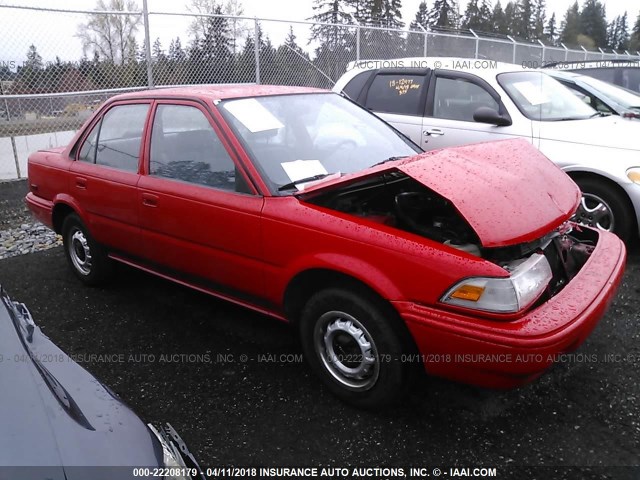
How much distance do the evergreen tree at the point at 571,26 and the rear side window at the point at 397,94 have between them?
6964 cm

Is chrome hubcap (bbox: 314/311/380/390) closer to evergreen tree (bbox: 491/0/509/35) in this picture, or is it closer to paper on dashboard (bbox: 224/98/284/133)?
paper on dashboard (bbox: 224/98/284/133)

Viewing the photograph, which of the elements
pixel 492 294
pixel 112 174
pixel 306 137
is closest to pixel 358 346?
pixel 492 294

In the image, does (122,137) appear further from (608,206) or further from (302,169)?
(608,206)

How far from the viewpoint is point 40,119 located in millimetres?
8156

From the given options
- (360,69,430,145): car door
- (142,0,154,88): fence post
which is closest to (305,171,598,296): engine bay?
(360,69,430,145): car door

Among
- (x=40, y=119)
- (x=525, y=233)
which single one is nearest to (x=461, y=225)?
(x=525, y=233)

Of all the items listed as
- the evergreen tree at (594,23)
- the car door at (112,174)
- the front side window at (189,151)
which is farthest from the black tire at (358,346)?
the evergreen tree at (594,23)

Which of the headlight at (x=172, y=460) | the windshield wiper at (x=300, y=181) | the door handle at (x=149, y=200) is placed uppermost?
the windshield wiper at (x=300, y=181)

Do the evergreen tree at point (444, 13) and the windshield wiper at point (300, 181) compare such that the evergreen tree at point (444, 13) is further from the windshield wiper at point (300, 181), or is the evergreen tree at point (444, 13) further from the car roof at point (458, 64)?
the windshield wiper at point (300, 181)

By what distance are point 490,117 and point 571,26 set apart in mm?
75519

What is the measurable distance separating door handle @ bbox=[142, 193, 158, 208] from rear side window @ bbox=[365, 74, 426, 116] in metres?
3.45

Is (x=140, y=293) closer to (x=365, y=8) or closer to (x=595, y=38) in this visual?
(x=365, y=8)

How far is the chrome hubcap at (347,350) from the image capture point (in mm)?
2666

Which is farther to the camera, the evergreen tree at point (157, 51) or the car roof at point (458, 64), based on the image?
the evergreen tree at point (157, 51)
